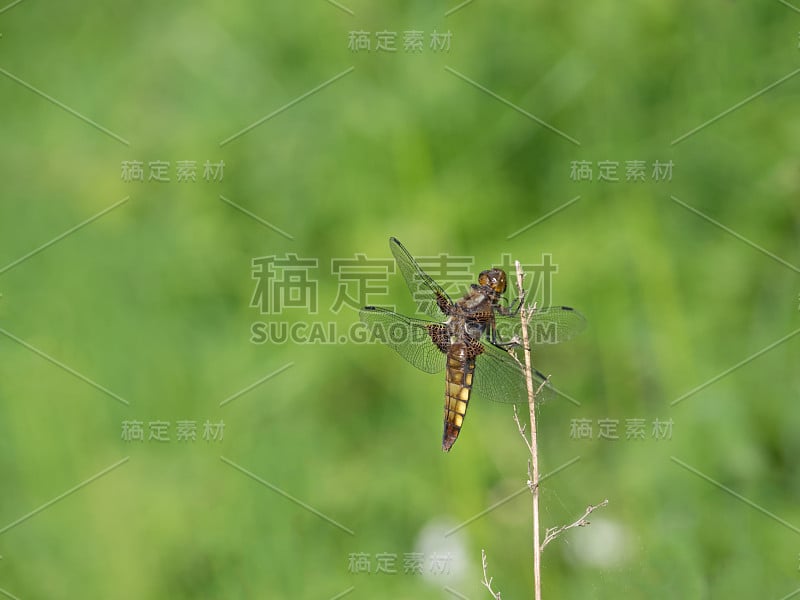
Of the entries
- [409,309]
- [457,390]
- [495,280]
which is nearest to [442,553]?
[457,390]

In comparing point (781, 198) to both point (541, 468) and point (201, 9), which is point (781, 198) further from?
point (201, 9)

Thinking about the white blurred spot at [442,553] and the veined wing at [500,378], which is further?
the white blurred spot at [442,553]

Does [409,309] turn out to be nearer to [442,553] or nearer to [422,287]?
[422,287]

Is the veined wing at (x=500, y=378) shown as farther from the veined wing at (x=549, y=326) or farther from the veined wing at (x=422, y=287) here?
the veined wing at (x=422, y=287)

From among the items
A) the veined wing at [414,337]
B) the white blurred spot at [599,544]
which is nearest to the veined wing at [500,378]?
the veined wing at [414,337]

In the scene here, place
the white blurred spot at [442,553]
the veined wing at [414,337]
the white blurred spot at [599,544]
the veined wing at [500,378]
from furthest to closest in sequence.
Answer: the white blurred spot at [442,553] < the white blurred spot at [599,544] < the veined wing at [414,337] < the veined wing at [500,378]

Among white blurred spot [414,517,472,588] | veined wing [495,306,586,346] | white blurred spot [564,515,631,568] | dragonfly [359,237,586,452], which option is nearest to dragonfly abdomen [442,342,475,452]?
dragonfly [359,237,586,452]
